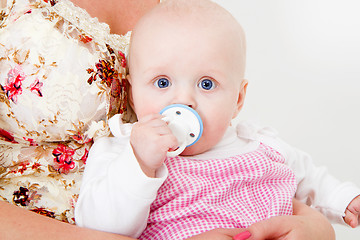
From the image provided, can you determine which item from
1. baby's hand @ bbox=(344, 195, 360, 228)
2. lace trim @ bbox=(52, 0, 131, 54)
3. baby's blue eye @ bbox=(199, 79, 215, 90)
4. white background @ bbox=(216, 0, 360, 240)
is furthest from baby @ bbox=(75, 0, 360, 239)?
white background @ bbox=(216, 0, 360, 240)

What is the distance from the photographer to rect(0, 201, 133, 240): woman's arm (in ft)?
2.67

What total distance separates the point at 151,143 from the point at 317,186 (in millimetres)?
647

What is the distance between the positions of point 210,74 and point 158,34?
0.15 m

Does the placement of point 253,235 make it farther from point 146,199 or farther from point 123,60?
point 123,60

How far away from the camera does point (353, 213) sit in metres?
1.23

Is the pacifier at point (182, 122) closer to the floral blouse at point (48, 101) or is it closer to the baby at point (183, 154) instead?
the baby at point (183, 154)

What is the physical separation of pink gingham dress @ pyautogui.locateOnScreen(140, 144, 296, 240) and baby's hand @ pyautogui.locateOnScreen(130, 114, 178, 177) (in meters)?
0.12

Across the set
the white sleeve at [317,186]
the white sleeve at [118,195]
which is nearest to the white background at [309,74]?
the white sleeve at [317,186]

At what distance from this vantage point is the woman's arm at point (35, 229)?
81 centimetres

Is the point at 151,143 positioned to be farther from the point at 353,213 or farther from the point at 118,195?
the point at 353,213

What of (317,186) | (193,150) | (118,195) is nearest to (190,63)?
(193,150)

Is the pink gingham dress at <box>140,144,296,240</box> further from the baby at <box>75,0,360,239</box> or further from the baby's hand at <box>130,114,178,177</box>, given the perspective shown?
the baby's hand at <box>130,114,178,177</box>

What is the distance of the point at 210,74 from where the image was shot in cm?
101

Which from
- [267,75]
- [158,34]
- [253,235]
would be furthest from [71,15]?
[267,75]
